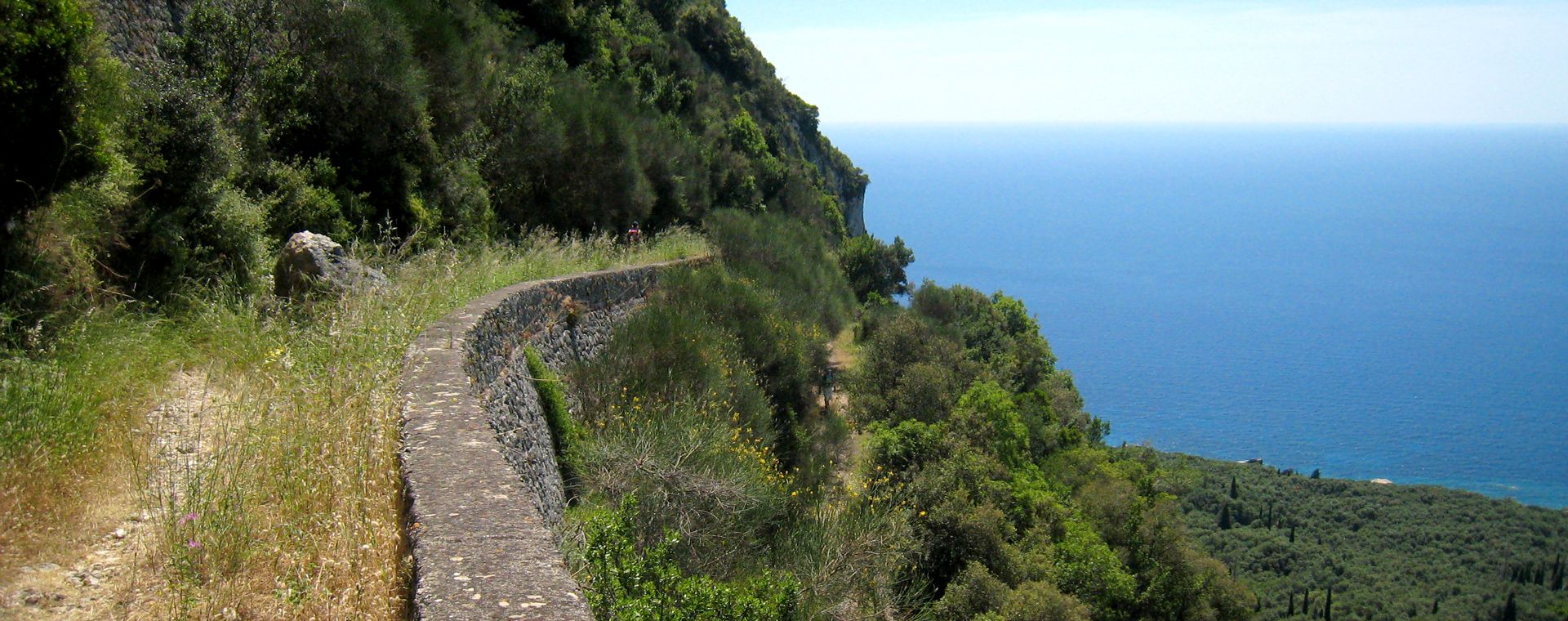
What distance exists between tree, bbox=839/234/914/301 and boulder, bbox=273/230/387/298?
101ft

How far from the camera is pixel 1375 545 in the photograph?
145 feet

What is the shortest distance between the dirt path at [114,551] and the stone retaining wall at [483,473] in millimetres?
938

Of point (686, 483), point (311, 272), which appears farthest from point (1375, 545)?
point (311, 272)

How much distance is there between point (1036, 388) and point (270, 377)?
110ft

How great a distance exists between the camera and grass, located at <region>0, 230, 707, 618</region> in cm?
320

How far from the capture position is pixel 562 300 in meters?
10.2

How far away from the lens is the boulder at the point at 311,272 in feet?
25.0

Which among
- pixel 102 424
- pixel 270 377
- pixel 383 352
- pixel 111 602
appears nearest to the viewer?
pixel 111 602

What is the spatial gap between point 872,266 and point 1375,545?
28933 millimetres

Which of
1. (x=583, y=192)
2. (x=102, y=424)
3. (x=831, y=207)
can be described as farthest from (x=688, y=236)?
(x=831, y=207)

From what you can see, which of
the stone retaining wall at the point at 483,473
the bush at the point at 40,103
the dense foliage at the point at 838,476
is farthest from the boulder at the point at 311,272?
the dense foliage at the point at 838,476

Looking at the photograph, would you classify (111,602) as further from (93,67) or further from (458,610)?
(93,67)

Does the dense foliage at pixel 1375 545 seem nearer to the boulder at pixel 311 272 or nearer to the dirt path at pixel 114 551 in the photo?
the boulder at pixel 311 272

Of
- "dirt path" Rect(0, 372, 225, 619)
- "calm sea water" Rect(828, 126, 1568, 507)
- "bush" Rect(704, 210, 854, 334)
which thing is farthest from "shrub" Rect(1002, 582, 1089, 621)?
"calm sea water" Rect(828, 126, 1568, 507)
